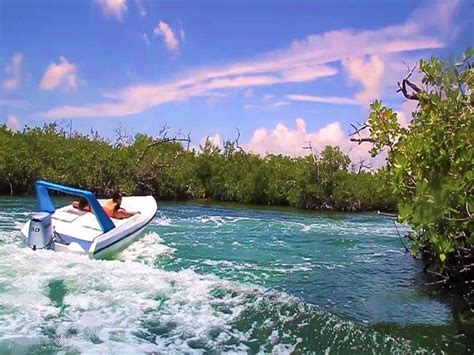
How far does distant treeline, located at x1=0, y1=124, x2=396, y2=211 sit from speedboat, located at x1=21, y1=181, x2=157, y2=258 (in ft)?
59.1

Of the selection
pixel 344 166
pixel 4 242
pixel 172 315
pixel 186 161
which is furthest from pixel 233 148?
pixel 172 315

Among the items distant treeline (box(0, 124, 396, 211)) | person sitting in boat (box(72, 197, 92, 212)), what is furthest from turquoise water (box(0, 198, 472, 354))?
distant treeline (box(0, 124, 396, 211))

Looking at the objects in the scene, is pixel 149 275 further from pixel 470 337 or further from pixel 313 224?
pixel 313 224

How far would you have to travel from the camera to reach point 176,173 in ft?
109

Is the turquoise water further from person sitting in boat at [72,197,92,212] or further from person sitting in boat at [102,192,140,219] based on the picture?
person sitting in boat at [72,197,92,212]

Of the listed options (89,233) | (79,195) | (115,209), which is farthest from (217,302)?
(115,209)

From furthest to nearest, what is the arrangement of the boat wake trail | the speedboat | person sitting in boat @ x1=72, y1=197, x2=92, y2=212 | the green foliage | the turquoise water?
person sitting in boat @ x1=72, y1=197, x2=92, y2=212
the speedboat
the turquoise water
the boat wake trail
the green foliage

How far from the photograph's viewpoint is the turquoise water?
6215mm

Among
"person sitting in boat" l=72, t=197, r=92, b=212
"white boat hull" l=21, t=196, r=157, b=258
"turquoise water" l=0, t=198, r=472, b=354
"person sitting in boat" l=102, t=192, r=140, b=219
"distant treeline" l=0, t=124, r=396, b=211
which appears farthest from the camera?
"distant treeline" l=0, t=124, r=396, b=211

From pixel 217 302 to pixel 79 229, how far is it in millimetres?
4042

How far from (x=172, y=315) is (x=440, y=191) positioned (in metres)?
3.84

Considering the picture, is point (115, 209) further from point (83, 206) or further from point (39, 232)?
point (39, 232)

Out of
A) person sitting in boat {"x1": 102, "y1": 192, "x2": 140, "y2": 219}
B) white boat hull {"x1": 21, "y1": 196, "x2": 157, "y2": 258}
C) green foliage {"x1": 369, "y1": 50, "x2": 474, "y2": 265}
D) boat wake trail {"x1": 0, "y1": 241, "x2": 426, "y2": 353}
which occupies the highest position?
green foliage {"x1": 369, "y1": 50, "x2": 474, "y2": 265}

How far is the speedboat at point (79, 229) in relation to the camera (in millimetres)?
9461
